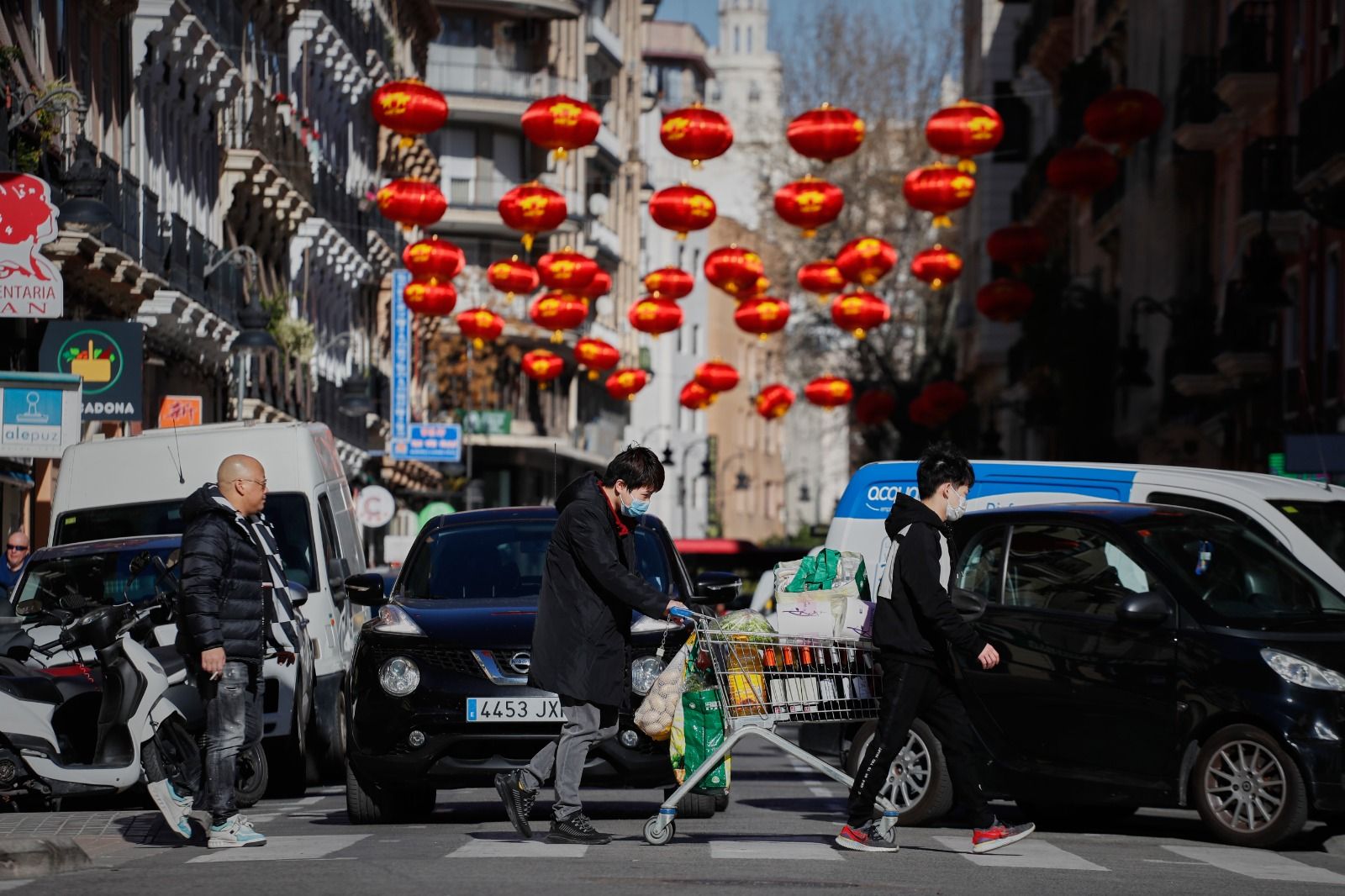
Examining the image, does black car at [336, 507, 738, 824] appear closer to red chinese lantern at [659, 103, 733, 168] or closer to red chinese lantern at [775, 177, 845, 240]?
red chinese lantern at [659, 103, 733, 168]

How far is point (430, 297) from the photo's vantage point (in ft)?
135

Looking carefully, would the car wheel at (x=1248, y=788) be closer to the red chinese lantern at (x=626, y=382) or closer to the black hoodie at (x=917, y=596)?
the black hoodie at (x=917, y=596)

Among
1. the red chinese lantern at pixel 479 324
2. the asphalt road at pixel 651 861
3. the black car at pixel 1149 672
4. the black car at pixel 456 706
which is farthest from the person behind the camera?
the red chinese lantern at pixel 479 324

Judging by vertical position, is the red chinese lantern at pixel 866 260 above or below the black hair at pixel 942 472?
above

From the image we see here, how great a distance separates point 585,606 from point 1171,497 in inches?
226

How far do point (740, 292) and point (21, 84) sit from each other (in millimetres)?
12882

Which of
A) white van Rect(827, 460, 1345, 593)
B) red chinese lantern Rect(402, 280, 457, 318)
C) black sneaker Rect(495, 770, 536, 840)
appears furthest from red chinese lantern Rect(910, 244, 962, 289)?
black sneaker Rect(495, 770, 536, 840)

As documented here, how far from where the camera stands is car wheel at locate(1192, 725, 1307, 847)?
13.7 meters

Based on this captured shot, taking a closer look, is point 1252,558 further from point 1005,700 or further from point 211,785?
point 211,785

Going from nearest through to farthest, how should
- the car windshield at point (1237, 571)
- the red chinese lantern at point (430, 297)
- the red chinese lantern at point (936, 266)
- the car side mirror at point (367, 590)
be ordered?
1. the car windshield at point (1237, 571)
2. the car side mirror at point (367, 590)
3. the red chinese lantern at point (430, 297)
4. the red chinese lantern at point (936, 266)

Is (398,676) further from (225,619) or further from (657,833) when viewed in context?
(657,833)

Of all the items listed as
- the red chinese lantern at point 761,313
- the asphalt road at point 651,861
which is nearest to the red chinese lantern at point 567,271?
the red chinese lantern at point 761,313

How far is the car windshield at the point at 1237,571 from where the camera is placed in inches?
566

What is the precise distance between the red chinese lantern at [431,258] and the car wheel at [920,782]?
25215mm
